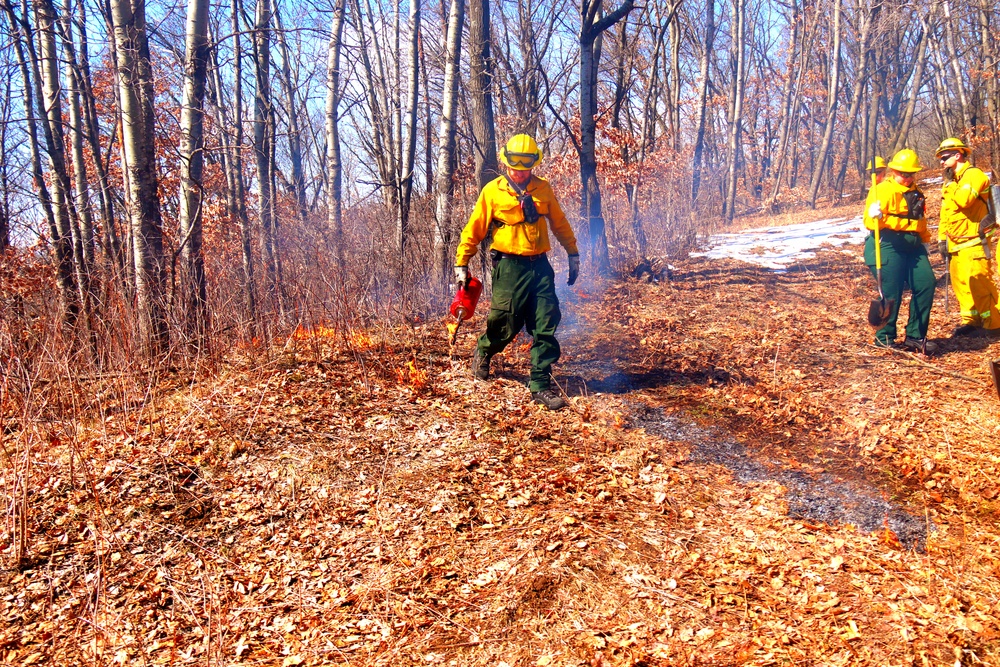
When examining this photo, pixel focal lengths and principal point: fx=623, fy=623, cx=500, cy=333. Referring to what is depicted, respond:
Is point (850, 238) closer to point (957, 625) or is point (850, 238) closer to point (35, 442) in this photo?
point (957, 625)

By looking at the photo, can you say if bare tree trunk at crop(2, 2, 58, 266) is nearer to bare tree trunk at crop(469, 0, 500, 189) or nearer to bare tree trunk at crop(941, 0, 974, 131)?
bare tree trunk at crop(469, 0, 500, 189)

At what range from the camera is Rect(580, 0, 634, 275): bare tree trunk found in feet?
30.1

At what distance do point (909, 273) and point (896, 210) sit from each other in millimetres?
630

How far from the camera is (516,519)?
376 cm

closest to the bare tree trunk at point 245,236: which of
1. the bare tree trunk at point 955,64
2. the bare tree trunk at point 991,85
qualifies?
the bare tree trunk at point 991,85

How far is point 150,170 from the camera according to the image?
555 cm

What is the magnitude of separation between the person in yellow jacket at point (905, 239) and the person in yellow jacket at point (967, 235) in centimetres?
25

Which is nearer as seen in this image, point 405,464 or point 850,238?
point 405,464

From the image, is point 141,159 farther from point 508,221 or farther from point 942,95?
point 942,95

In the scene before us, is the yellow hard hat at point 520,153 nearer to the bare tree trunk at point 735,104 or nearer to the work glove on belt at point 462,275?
the work glove on belt at point 462,275

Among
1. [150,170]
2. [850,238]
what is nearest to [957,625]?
[150,170]

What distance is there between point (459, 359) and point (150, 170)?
325 cm

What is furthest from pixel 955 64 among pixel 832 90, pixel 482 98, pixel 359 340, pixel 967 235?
pixel 359 340

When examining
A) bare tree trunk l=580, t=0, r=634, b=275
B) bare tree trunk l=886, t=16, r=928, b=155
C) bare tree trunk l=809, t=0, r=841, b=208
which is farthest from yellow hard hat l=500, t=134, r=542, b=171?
bare tree trunk l=886, t=16, r=928, b=155
